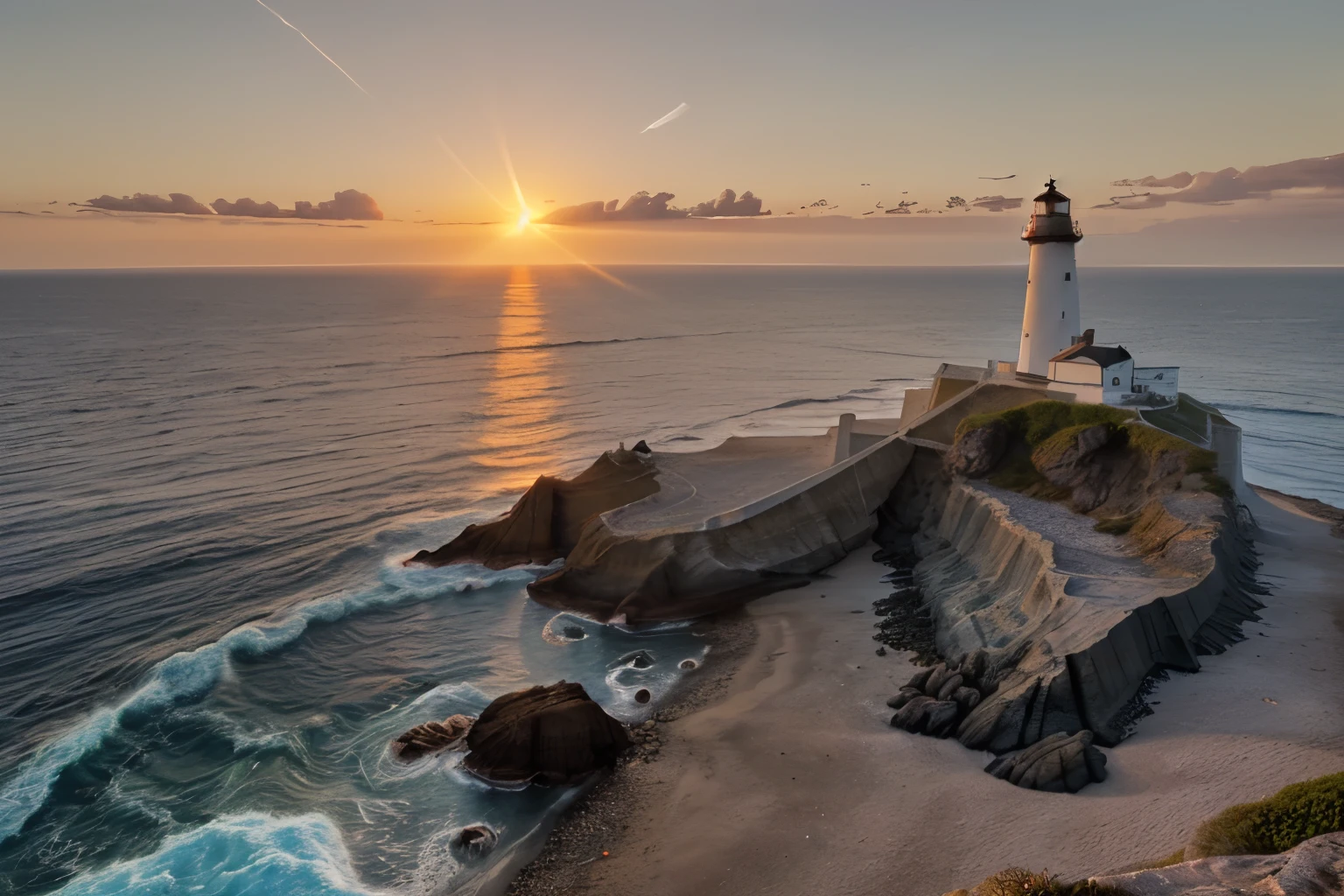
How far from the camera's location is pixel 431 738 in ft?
83.7

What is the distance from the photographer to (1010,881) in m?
13.0

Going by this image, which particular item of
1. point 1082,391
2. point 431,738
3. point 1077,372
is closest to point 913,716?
point 431,738

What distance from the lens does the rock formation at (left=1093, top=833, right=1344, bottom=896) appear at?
11258 millimetres

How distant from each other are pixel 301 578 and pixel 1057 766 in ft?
103

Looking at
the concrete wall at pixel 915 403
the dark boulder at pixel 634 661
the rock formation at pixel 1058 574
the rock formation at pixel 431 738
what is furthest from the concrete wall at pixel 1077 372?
the rock formation at pixel 431 738

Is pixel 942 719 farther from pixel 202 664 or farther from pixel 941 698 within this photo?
pixel 202 664

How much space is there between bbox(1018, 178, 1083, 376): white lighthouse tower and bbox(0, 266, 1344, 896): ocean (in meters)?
16.0

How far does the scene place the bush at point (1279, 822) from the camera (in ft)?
44.5

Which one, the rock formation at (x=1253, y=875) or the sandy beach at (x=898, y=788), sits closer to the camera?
the rock formation at (x=1253, y=875)

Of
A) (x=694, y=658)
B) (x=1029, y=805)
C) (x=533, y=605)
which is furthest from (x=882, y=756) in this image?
(x=533, y=605)

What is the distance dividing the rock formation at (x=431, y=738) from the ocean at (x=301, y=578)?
53 cm

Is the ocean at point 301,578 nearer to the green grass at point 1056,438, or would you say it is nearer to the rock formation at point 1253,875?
the rock formation at point 1253,875

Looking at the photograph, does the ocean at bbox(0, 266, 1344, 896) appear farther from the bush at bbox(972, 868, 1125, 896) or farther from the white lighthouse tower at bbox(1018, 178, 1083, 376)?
the white lighthouse tower at bbox(1018, 178, 1083, 376)

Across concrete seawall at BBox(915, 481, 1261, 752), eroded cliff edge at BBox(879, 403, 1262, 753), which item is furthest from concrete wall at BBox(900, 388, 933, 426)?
concrete seawall at BBox(915, 481, 1261, 752)
